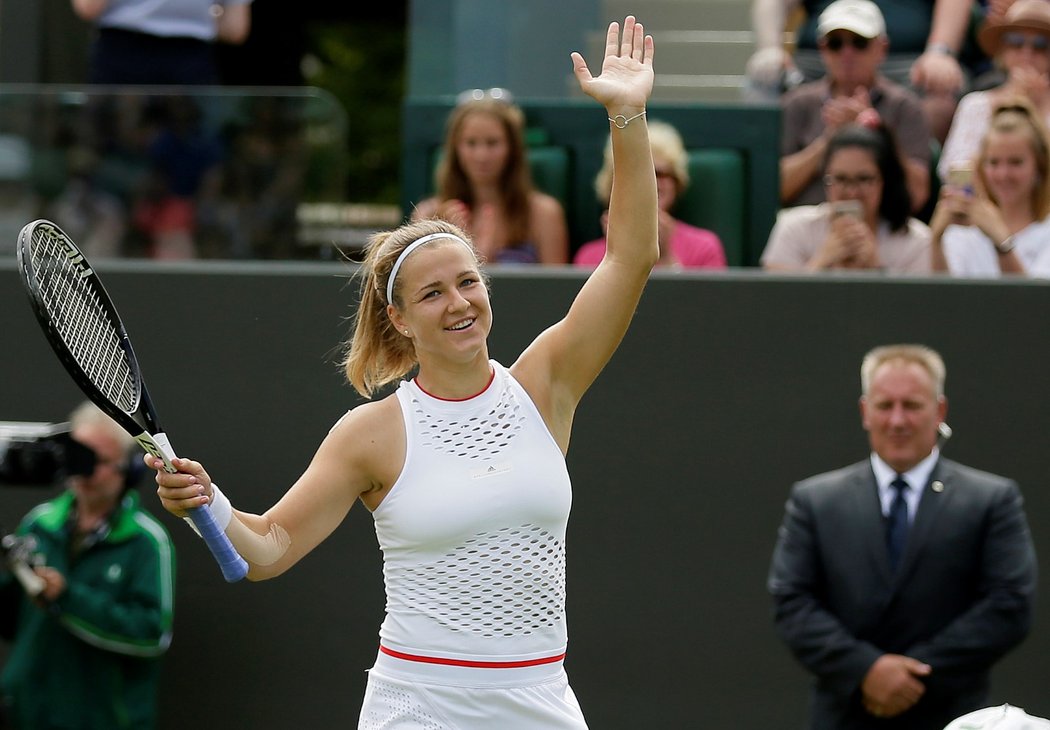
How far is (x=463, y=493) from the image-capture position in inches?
121

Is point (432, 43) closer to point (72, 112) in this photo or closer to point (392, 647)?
point (72, 112)

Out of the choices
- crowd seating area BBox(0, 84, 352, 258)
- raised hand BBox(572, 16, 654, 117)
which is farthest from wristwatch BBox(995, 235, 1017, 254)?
raised hand BBox(572, 16, 654, 117)

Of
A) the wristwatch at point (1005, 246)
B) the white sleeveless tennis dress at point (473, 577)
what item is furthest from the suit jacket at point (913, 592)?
the white sleeveless tennis dress at point (473, 577)

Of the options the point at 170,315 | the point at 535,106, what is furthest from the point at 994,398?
the point at 170,315

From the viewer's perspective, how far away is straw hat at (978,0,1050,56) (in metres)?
6.85

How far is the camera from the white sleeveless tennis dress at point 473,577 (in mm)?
3088

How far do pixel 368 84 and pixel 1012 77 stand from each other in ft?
48.4

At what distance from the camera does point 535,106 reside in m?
6.98

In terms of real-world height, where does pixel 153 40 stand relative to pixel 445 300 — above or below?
above

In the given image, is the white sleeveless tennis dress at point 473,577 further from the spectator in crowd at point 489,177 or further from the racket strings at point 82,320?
the spectator in crowd at point 489,177

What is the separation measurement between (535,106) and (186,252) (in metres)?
1.58

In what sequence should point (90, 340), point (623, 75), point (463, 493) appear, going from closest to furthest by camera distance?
point (463, 493) < point (90, 340) < point (623, 75)

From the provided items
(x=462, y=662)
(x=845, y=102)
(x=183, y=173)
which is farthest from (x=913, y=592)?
(x=183, y=173)

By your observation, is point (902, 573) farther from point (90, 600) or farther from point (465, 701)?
point (90, 600)
